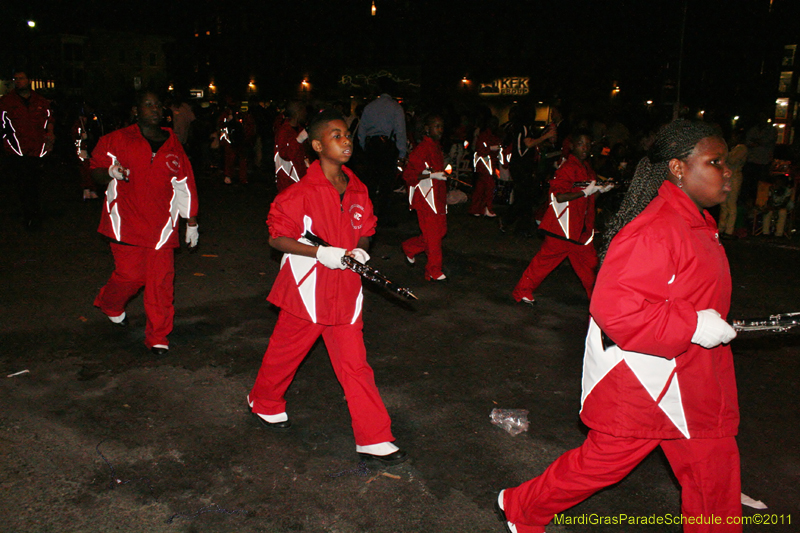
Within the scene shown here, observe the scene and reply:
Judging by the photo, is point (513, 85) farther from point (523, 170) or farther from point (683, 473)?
point (683, 473)

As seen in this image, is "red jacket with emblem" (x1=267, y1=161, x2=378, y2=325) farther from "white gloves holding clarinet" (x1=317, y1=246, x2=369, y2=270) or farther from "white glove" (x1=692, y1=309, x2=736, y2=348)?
"white glove" (x1=692, y1=309, x2=736, y2=348)

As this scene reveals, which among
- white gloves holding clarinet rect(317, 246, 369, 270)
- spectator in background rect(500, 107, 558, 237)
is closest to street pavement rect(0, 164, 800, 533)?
white gloves holding clarinet rect(317, 246, 369, 270)

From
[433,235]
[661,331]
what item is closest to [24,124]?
[433,235]

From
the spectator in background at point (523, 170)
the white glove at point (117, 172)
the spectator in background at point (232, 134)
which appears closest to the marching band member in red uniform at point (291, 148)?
the spectator in background at point (523, 170)

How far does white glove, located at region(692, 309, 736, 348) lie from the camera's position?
2.21m

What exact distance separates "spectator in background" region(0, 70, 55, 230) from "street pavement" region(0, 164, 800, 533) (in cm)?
205

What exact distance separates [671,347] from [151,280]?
4092 mm

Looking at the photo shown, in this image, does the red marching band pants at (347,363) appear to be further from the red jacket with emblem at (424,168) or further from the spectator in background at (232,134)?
the spectator in background at (232,134)

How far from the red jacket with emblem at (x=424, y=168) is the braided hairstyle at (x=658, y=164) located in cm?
482

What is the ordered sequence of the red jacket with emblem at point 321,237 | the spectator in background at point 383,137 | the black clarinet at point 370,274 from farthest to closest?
1. the spectator in background at point 383,137
2. the red jacket with emblem at point 321,237
3. the black clarinet at point 370,274

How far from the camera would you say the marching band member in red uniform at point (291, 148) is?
946 centimetres

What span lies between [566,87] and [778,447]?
31.4 metres

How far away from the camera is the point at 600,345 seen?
2.51 metres

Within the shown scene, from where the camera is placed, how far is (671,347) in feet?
7.39
